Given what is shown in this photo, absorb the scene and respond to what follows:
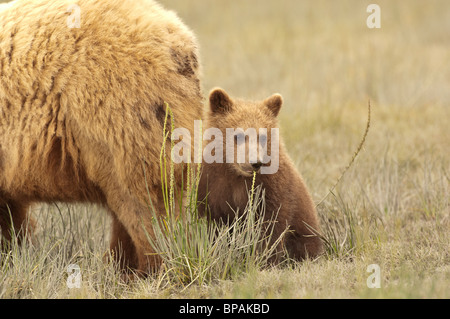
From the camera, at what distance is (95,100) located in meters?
4.54

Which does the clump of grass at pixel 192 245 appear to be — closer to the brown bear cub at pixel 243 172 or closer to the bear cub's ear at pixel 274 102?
the brown bear cub at pixel 243 172

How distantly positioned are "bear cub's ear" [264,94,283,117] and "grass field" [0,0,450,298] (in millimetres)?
601

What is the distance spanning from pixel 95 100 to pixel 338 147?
5.24 metres

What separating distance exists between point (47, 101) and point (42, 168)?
0.49 m

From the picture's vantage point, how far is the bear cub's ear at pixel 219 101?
538 cm

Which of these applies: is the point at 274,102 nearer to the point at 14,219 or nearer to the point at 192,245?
the point at 192,245

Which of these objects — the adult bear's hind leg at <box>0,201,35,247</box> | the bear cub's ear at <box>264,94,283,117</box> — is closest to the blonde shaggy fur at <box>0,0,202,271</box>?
the adult bear's hind leg at <box>0,201,35,247</box>

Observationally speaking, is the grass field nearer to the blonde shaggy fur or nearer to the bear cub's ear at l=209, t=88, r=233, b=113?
the bear cub's ear at l=209, t=88, r=233, b=113

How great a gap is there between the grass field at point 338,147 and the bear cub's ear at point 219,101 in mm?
137

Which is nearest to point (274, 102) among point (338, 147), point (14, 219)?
point (14, 219)

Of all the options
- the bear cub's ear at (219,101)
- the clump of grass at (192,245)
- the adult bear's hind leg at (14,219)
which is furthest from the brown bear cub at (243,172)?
the adult bear's hind leg at (14,219)

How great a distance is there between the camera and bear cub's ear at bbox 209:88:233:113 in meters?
5.38

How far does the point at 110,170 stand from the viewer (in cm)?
465
